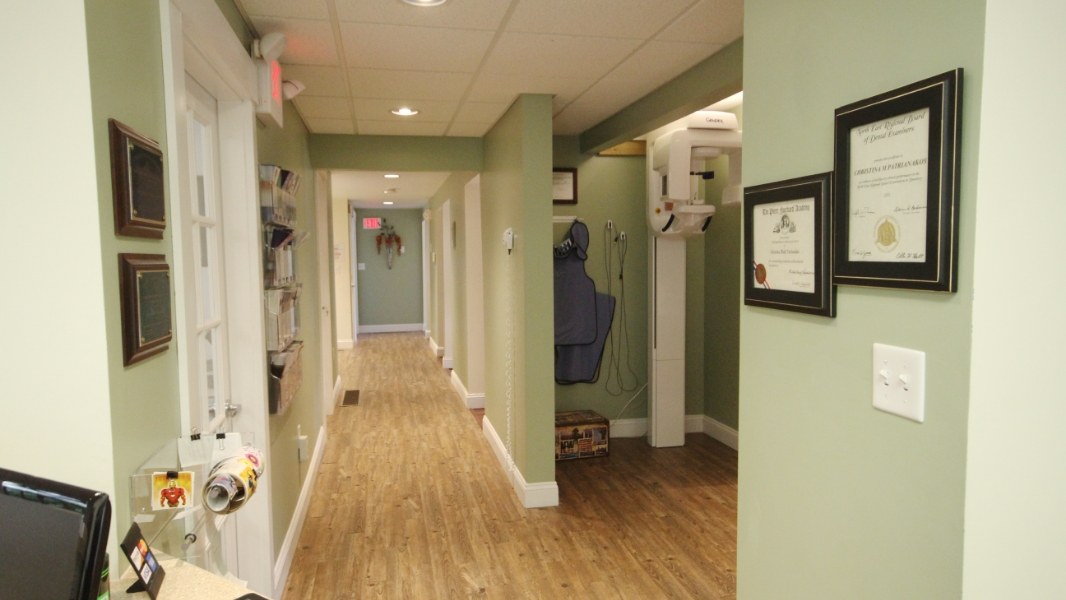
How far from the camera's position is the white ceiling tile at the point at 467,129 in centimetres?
397

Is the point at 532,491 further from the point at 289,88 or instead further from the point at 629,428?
the point at 289,88

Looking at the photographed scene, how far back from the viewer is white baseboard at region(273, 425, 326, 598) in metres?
2.59

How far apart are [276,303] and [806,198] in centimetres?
202

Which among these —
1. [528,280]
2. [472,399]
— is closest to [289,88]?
[528,280]

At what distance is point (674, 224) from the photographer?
13.7 ft

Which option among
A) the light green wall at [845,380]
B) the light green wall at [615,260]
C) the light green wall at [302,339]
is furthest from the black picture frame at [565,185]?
the light green wall at [845,380]

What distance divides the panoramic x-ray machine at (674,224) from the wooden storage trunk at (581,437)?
450 millimetres

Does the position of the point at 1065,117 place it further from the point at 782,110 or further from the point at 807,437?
the point at 807,437

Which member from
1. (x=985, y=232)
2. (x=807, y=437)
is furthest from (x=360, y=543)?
(x=985, y=232)

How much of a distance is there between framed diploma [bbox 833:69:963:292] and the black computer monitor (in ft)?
4.04

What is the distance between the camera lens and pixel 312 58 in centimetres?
259

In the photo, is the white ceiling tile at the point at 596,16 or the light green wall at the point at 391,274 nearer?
the white ceiling tile at the point at 596,16

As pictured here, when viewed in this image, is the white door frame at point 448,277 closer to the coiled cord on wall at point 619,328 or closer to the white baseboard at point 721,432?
the coiled cord on wall at point 619,328

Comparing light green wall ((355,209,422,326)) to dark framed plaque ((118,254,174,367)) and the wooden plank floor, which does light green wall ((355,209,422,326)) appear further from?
dark framed plaque ((118,254,174,367))
